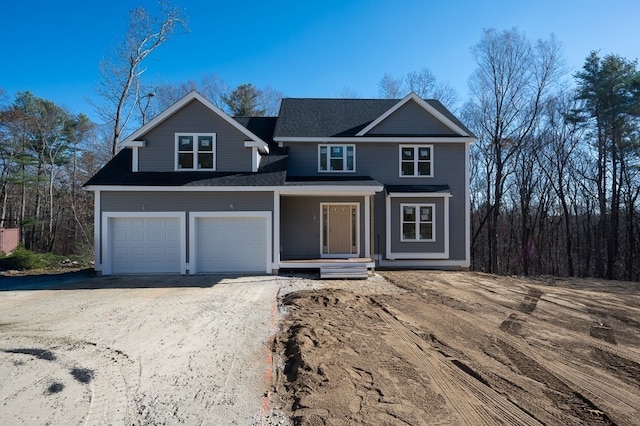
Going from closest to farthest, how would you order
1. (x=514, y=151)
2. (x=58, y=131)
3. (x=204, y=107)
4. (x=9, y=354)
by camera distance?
(x=9, y=354)
(x=204, y=107)
(x=514, y=151)
(x=58, y=131)

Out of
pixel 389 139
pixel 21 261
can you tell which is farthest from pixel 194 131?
pixel 21 261

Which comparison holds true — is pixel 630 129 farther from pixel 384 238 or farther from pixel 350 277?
pixel 350 277

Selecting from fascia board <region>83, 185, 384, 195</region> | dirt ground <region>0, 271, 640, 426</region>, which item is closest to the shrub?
fascia board <region>83, 185, 384, 195</region>

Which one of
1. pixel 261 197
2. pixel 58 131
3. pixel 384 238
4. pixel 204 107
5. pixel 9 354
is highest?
pixel 58 131

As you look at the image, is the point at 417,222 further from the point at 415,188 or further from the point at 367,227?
the point at 367,227

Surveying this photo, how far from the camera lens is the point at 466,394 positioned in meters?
4.05

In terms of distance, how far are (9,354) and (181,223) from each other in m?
7.85

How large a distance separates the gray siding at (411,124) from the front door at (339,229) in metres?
3.80

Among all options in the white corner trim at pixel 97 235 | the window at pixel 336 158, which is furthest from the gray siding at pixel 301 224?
the white corner trim at pixel 97 235

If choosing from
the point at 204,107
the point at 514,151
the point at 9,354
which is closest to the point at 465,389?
the point at 9,354

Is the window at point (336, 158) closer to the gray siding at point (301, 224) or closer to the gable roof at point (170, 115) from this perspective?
the gray siding at point (301, 224)

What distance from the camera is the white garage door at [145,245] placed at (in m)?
13.2

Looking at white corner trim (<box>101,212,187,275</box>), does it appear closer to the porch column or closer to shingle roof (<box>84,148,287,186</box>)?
shingle roof (<box>84,148,287,186</box>)

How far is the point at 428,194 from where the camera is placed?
15414mm
